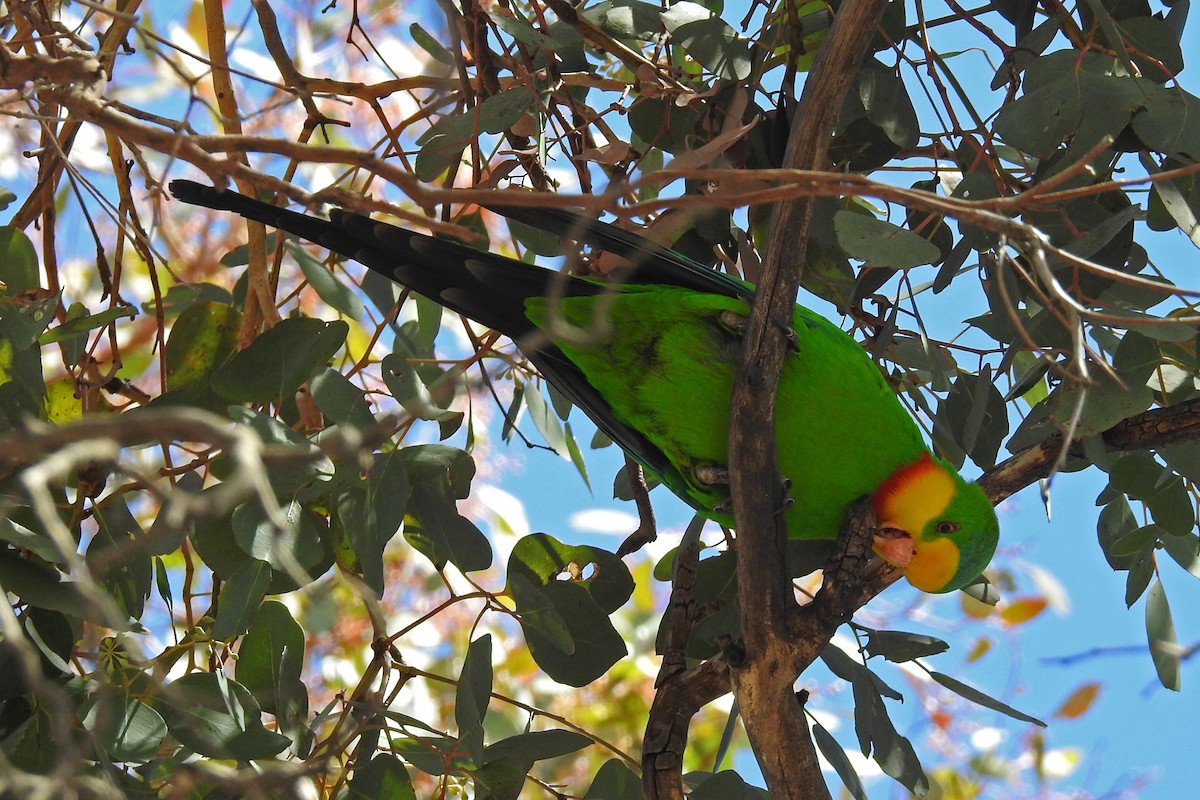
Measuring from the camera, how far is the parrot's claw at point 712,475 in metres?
2.07

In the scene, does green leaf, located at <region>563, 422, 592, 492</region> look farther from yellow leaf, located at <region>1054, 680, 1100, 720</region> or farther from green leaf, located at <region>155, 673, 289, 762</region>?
yellow leaf, located at <region>1054, 680, 1100, 720</region>

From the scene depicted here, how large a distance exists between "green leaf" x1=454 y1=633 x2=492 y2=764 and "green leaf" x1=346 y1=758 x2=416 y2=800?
0.10 meters

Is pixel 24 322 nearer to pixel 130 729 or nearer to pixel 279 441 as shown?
pixel 279 441

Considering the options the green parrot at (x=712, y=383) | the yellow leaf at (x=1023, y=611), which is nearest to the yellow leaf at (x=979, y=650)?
the yellow leaf at (x=1023, y=611)

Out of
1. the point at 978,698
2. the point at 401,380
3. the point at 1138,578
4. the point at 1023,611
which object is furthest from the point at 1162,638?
the point at 1023,611

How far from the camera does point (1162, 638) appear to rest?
6.53 feet

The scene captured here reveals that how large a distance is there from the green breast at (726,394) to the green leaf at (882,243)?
1.96ft

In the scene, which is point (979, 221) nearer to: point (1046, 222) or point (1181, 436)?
point (1046, 222)

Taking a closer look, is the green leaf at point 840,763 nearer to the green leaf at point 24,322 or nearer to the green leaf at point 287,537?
the green leaf at point 287,537

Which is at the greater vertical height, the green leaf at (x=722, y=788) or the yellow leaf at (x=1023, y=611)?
the yellow leaf at (x=1023, y=611)

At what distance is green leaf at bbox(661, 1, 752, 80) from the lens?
5.72 feet

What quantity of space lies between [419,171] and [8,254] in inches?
26.2

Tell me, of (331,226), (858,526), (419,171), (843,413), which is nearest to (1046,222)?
(843,413)

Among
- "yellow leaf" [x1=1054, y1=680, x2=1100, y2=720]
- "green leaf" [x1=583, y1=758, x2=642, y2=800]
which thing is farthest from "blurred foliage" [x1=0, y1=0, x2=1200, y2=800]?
"yellow leaf" [x1=1054, y1=680, x2=1100, y2=720]
